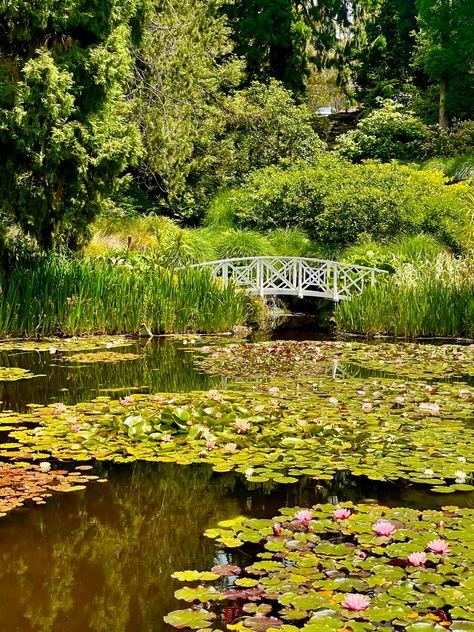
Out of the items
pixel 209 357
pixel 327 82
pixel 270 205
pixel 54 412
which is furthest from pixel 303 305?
pixel 327 82

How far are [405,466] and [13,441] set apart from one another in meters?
2.04

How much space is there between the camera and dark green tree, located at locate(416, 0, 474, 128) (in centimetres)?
2308

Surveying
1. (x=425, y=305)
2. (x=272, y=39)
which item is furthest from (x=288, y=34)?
(x=425, y=305)

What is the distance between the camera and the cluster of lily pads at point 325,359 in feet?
22.2

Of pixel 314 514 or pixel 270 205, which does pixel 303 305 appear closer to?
pixel 270 205

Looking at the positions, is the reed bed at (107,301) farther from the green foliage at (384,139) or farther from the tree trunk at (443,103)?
the tree trunk at (443,103)

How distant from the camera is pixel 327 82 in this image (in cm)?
2769

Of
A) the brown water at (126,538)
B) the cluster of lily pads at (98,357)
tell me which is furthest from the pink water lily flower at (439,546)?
the cluster of lily pads at (98,357)

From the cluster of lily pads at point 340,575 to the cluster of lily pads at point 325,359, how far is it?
3650mm

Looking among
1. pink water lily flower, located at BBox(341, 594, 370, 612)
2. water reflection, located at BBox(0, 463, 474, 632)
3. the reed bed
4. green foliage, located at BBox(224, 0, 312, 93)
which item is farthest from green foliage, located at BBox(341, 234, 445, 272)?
pink water lily flower, located at BBox(341, 594, 370, 612)

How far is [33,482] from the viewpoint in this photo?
3.34 m

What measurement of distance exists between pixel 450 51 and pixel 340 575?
76.2ft

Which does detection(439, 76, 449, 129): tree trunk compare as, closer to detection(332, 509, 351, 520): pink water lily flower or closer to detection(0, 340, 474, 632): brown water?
detection(0, 340, 474, 632): brown water

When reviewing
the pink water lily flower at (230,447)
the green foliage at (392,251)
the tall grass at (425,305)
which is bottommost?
the pink water lily flower at (230,447)
